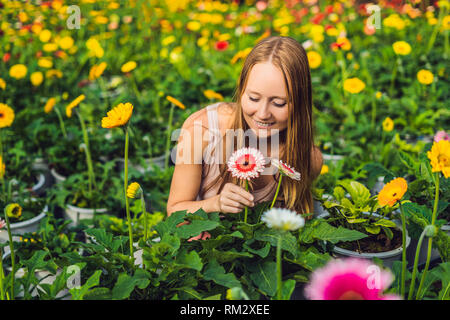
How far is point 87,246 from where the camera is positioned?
0.97 meters

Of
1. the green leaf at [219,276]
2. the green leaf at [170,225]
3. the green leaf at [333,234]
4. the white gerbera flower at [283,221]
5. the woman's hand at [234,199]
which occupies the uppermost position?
the white gerbera flower at [283,221]

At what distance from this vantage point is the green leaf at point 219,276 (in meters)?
0.87

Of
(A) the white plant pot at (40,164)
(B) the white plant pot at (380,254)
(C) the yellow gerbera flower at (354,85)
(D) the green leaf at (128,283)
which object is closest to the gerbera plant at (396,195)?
(B) the white plant pot at (380,254)

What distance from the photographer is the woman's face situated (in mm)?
1102

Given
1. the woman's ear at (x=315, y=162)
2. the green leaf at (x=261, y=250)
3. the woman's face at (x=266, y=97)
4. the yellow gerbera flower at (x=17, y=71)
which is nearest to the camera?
the green leaf at (x=261, y=250)

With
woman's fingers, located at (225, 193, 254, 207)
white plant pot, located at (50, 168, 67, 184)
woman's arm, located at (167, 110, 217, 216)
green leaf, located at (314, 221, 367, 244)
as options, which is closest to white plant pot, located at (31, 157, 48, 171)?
white plant pot, located at (50, 168, 67, 184)

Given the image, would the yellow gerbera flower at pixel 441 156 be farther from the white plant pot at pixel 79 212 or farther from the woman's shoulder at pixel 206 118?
the white plant pot at pixel 79 212

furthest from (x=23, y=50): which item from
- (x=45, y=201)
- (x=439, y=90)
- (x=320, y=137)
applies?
(x=439, y=90)

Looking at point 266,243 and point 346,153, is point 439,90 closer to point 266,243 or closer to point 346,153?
point 346,153

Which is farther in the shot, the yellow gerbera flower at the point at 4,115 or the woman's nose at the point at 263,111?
the yellow gerbera flower at the point at 4,115

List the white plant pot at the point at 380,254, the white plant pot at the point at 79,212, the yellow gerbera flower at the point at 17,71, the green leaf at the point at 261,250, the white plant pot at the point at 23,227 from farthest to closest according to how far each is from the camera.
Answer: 1. the yellow gerbera flower at the point at 17,71
2. the white plant pot at the point at 79,212
3. the white plant pot at the point at 23,227
4. the white plant pot at the point at 380,254
5. the green leaf at the point at 261,250

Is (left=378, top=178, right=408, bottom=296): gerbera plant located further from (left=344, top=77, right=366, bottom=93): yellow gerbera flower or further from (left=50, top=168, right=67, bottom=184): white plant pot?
(left=50, top=168, right=67, bottom=184): white plant pot

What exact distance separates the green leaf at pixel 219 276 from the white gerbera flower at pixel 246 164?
0.67 ft

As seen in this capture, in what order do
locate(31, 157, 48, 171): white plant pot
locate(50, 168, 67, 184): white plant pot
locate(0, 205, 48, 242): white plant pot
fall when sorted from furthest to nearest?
locate(31, 157, 48, 171): white plant pot → locate(50, 168, 67, 184): white plant pot → locate(0, 205, 48, 242): white plant pot
